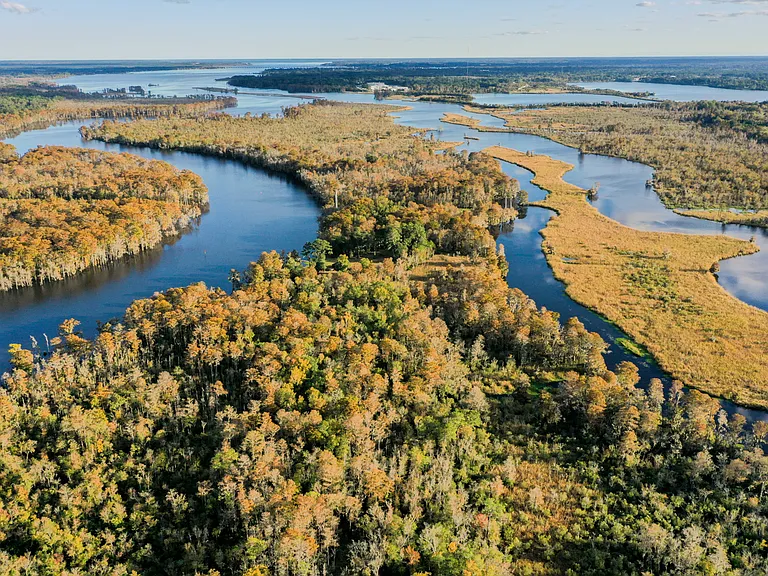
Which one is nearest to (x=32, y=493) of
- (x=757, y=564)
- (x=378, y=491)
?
(x=378, y=491)

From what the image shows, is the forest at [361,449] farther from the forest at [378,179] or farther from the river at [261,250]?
the forest at [378,179]

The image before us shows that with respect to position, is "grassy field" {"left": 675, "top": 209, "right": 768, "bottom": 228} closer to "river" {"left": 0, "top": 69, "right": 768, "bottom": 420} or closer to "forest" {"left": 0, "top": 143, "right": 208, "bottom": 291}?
"river" {"left": 0, "top": 69, "right": 768, "bottom": 420}

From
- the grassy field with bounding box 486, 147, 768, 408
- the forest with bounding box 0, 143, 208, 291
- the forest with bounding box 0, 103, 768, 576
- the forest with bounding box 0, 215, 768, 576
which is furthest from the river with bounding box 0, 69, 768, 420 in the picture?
the forest with bounding box 0, 215, 768, 576

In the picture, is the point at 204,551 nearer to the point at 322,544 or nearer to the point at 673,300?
the point at 322,544

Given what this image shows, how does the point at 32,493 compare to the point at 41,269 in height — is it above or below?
below

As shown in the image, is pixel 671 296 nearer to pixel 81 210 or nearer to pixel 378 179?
→ pixel 378 179
